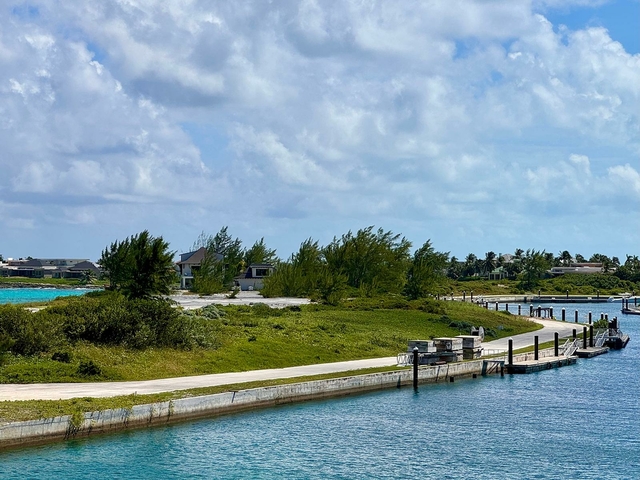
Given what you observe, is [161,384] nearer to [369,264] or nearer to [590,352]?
[590,352]

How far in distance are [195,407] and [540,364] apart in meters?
30.8

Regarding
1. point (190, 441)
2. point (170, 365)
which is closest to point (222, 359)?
point (170, 365)

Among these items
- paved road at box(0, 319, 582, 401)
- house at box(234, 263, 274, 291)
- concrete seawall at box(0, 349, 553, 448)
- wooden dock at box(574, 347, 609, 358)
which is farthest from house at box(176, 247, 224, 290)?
concrete seawall at box(0, 349, 553, 448)

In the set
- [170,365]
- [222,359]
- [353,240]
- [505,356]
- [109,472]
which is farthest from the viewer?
[353,240]

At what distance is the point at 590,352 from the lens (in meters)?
67.4

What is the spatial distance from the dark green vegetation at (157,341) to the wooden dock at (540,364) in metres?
8.31

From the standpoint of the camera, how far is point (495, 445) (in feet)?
109

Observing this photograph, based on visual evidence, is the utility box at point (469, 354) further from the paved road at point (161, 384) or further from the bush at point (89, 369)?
the bush at point (89, 369)

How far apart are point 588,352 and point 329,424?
37984mm

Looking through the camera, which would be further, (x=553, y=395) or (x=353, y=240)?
(x=353, y=240)

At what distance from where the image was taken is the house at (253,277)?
133m

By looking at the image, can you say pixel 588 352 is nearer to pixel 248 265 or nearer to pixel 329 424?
pixel 329 424

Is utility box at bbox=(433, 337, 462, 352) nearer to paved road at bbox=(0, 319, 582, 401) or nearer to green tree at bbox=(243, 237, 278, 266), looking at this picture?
paved road at bbox=(0, 319, 582, 401)

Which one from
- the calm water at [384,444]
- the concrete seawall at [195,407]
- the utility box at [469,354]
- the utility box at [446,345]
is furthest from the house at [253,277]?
the calm water at [384,444]
